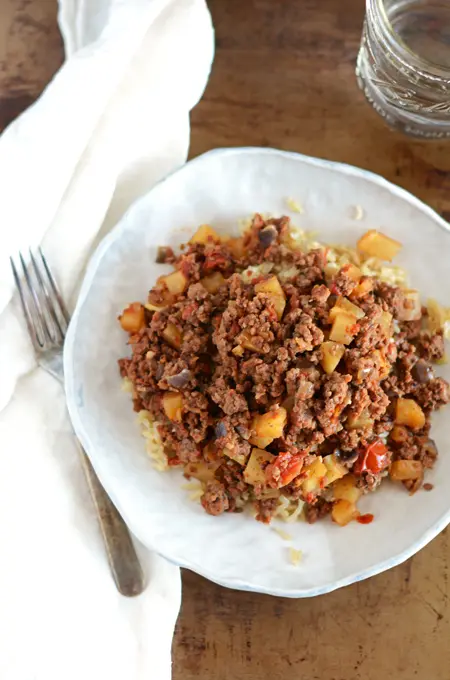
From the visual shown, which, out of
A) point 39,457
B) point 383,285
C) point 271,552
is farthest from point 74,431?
point 383,285

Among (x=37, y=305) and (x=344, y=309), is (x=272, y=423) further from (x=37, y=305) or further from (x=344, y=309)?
(x=37, y=305)

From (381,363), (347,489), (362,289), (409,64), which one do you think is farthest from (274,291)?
(409,64)

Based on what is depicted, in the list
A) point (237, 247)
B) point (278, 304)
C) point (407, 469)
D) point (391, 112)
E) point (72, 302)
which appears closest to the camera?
point (278, 304)

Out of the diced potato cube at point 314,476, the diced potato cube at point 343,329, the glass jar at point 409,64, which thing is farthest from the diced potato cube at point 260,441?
the glass jar at point 409,64

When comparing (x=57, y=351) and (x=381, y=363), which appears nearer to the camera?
(x=381, y=363)

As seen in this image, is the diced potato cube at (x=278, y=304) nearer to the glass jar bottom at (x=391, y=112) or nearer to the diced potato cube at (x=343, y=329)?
the diced potato cube at (x=343, y=329)

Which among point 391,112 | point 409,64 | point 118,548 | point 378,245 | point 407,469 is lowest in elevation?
point 118,548
